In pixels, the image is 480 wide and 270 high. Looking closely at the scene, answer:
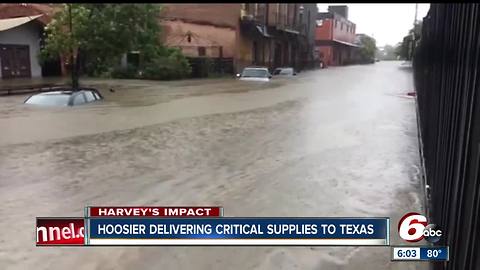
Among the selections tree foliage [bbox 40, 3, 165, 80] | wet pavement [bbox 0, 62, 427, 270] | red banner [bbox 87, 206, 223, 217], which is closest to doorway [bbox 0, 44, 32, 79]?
tree foliage [bbox 40, 3, 165, 80]

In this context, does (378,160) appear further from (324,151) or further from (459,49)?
(459,49)

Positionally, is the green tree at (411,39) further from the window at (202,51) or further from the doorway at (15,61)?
the doorway at (15,61)

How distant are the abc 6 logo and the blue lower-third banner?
16 cm

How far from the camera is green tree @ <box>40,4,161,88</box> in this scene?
935 inches

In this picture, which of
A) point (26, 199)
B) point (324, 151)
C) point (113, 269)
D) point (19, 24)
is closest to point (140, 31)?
point (19, 24)

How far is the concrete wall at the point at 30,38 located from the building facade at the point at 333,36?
4751cm

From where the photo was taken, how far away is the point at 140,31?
26.3 metres

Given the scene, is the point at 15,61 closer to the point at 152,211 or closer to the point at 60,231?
the point at 152,211

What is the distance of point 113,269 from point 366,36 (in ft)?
360

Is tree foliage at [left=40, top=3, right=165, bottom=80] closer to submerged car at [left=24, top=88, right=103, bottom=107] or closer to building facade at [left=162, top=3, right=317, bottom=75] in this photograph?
submerged car at [left=24, top=88, right=103, bottom=107]

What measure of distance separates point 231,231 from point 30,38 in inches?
1238

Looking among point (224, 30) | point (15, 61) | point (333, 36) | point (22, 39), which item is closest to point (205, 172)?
point (15, 61)
